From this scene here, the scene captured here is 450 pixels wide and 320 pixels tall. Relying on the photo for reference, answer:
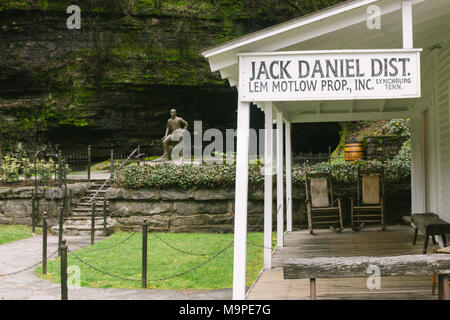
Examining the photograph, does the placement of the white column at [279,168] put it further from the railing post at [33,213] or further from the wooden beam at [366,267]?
the railing post at [33,213]

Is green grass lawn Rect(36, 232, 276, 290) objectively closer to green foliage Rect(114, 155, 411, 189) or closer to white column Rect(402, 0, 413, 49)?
green foliage Rect(114, 155, 411, 189)

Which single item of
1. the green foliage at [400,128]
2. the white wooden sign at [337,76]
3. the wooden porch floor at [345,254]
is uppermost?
A: the green foliage at [400,128]

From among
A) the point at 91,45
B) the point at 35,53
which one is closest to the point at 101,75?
the point at 91,45

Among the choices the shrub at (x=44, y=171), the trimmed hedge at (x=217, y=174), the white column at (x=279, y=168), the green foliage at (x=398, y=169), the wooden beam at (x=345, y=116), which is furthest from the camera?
the shrub at (x=44, y=171)

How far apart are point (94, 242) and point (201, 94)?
487 inches

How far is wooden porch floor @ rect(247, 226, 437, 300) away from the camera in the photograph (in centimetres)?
548

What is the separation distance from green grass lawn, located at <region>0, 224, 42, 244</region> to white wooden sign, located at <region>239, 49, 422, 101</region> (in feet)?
29.9

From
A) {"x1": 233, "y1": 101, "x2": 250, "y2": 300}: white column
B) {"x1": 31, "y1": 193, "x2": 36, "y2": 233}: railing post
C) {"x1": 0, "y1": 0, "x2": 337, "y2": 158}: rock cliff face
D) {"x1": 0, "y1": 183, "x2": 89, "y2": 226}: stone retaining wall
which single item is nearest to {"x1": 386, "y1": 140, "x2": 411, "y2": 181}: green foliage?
{"x1": 233, "y1": 101, "x2": 250, "y2": 300}: white column

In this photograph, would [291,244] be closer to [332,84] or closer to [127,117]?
[332,84]

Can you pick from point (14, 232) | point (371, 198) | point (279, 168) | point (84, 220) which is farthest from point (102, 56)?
point (279, 168)

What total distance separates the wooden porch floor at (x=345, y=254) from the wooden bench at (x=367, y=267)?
0.83 meters

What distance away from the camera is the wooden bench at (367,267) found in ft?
14.9

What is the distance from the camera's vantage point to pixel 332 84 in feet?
15.5

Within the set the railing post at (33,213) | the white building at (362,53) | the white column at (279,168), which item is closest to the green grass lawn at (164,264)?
the white column at (279,168)
